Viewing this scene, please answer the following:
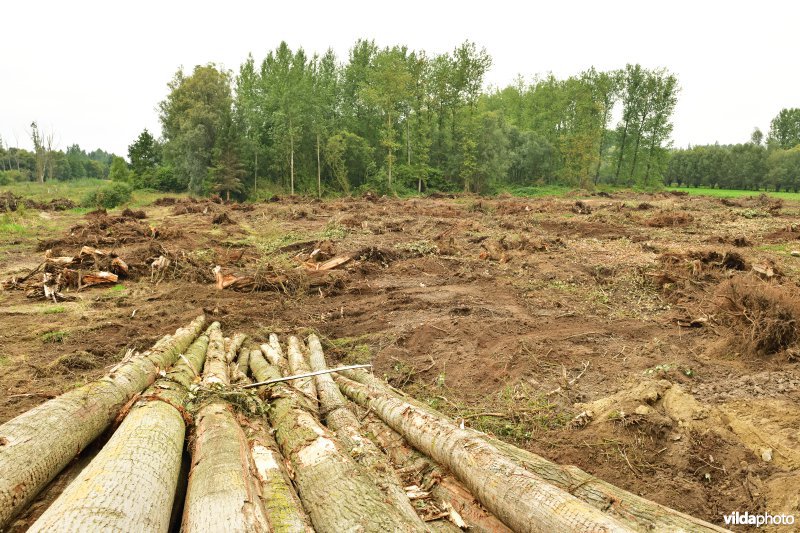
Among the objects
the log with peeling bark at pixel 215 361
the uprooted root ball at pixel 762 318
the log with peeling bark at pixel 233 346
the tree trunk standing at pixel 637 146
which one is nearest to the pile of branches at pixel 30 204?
the log with peeling bark at pixel 215 361

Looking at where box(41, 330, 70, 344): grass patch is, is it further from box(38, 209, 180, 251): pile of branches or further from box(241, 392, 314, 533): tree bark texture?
box(38, 209, 180, 251): pile of branches

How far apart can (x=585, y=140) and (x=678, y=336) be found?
139ft

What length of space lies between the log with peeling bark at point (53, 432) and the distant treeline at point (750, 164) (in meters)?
72.1

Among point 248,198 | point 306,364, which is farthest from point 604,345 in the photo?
point 248,198

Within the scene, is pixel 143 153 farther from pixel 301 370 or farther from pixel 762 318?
pixel 762 318

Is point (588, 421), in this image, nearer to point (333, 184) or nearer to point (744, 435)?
point (744, 435)

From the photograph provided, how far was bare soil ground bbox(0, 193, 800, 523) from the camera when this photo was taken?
348 centimetres

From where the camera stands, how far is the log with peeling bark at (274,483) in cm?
213

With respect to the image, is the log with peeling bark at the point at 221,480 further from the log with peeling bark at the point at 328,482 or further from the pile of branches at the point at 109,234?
the pile of branches at the point at 109,234

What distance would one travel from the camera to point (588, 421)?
13.2ft

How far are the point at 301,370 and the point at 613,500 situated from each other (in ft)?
12.3

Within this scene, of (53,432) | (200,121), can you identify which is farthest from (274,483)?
(200,121)

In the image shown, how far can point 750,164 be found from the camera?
187ft

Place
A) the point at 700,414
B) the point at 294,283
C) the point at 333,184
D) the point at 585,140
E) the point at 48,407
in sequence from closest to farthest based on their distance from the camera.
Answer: the point at 48,407
the point at 700,414
the point at 294,283
the point at 333,184
the point at 585,140
